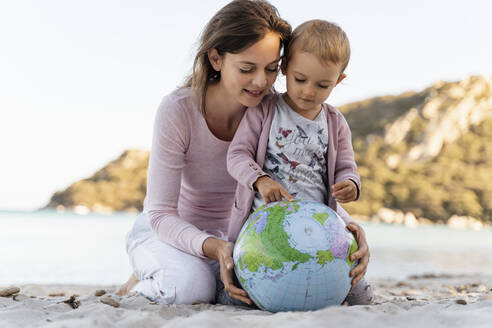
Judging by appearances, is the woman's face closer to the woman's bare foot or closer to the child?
the child

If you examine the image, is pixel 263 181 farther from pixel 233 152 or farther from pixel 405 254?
pixel 405 254

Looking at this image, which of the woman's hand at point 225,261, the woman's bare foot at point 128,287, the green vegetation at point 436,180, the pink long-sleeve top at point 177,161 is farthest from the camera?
the green vegetation at point 436,180

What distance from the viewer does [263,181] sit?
3.18 m

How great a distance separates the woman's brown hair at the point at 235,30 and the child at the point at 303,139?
185 mm

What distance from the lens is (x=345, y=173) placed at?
354cm

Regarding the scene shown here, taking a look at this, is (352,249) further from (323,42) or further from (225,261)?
(323,42)

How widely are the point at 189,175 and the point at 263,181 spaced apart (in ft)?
3.56

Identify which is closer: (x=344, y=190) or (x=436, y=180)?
(x=344, y=190)

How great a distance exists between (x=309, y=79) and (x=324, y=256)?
1115mm

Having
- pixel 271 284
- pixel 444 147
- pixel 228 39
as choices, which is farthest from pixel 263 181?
pixel 444 147

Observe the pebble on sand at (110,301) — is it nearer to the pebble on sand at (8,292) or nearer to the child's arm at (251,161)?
the pebble on sand at (8,292)

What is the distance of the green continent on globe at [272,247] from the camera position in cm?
290

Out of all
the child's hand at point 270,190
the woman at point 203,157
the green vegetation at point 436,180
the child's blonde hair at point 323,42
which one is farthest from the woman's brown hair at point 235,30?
the green vegetation at point 436,180

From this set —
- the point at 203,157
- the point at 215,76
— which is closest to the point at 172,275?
the point at 203,157
